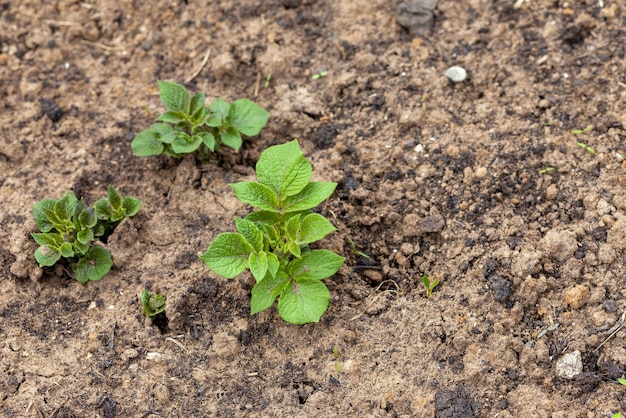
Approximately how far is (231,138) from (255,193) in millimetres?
518

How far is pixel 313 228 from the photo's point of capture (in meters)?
2.71

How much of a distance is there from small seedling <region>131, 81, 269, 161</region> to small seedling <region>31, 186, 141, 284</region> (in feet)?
1.09

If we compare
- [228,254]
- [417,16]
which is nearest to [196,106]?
[228,254]

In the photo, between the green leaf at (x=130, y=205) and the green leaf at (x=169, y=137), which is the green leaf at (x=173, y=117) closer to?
the green leaf at (x=169, y=137)

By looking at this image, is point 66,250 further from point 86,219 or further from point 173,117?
point 173,117

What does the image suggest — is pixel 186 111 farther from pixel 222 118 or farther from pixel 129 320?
pixel 129 320

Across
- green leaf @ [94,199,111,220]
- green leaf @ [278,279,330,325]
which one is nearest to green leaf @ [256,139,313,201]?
green leaf @ [278,279,330,325]

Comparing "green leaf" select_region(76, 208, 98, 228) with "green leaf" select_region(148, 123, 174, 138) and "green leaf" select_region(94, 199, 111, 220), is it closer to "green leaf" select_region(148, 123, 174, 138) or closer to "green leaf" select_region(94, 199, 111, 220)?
"green leaf" select_region(94, 199, 111, 220)

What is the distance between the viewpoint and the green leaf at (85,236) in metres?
2.93

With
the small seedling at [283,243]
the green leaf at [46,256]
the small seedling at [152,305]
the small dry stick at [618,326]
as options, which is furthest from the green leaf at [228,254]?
the small dry stick at [618,326]

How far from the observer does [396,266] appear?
119 inches

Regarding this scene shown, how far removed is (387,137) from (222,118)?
0.77 m

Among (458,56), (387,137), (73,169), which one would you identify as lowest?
(73,169)

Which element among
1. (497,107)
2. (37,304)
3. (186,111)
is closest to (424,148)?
(497,107)
